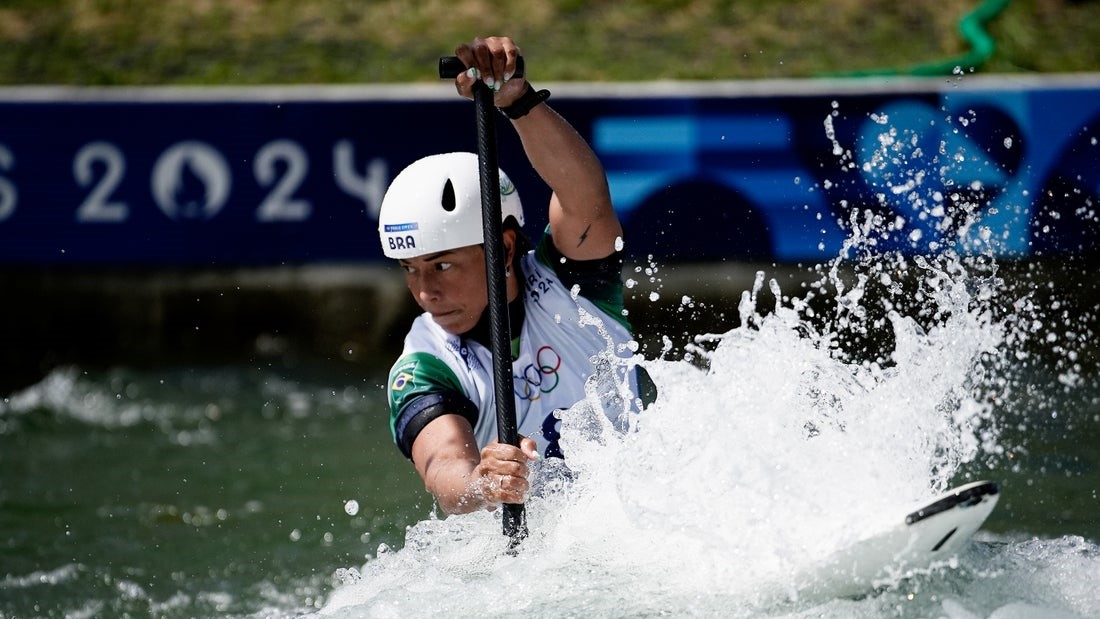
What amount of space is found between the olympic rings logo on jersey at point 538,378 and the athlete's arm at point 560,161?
370 mm

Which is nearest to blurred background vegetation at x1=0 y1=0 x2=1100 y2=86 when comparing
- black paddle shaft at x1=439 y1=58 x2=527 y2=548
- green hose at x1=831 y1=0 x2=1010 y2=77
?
green hose at x1=831 y1=0 x2=1010 y2=77

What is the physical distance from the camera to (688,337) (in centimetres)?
786

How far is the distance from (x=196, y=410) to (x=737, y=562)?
5.38 meters

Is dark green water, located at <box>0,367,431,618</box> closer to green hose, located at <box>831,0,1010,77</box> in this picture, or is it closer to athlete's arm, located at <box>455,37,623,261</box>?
athlete's arm, located at <box>455,37,623,261</box>

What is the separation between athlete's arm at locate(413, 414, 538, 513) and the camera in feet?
11.9

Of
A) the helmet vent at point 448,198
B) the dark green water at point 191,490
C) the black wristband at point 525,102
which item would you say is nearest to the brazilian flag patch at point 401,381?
the helmet vent at point 448,198

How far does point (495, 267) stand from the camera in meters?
3.86

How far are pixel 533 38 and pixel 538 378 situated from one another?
784 centimetres

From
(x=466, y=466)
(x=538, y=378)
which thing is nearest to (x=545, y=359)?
(x=538, y=378)

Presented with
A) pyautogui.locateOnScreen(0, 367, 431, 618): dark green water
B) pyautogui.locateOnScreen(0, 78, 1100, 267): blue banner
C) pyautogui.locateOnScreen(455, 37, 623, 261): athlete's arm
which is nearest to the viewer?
pyautogui.locateOnScreen(455, 37, 623, 261): athlete's arm

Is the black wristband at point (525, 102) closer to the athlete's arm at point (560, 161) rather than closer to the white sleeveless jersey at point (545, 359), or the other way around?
the athlete's arm at point (560, 161)

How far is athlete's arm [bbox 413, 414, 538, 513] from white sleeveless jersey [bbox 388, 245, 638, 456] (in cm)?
19

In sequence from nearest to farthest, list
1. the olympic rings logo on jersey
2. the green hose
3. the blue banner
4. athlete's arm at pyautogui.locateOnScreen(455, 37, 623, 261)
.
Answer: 1. athlete's arm at pyautogui.locateOnScreen(455, 37, 623, 261)
2. the olympic rings logo on jersey
3. the blue banner
4. the green hose

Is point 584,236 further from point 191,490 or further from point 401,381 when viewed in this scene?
point 191,490
